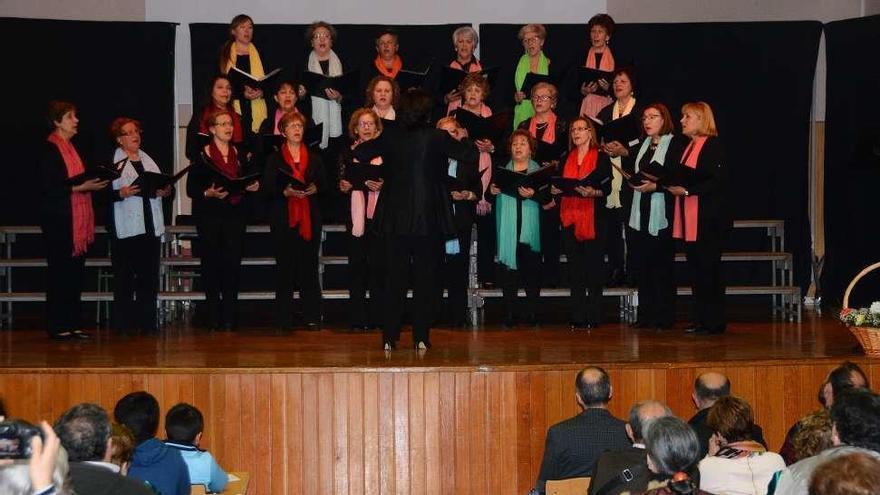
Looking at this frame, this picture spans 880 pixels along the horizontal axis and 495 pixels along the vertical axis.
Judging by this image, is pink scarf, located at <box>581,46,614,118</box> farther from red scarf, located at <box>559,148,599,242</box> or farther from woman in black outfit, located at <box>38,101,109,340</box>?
woman in black outfit, located at <box>38,101,109,340</box>

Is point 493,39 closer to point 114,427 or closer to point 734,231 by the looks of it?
point 734,231

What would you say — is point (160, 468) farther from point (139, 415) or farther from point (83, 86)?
point (83, 86)

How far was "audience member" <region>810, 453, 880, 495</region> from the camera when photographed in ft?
8.39

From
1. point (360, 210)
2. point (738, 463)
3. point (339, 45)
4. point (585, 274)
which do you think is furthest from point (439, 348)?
point (339, 45)

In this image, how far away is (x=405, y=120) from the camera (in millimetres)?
6438

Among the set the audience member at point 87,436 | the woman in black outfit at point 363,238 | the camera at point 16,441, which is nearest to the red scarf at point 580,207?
the woman in black outfit at point 363,238

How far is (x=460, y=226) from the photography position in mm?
7816

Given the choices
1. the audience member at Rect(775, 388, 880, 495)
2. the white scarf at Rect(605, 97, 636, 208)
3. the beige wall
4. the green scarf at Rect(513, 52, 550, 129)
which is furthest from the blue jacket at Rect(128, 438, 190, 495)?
the beige wall

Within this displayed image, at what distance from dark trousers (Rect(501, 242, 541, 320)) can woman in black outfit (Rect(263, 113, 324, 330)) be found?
1.20m

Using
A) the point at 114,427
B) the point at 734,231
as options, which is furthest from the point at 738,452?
the point at 734,231

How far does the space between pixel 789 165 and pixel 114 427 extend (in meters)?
7.38

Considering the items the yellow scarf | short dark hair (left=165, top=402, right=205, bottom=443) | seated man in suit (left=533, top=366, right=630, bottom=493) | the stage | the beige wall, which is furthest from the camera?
the beige wall

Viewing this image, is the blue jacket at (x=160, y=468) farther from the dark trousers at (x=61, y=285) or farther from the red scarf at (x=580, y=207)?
the red scarf at (x=580, y=207)

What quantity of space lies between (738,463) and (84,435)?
1987 mm
